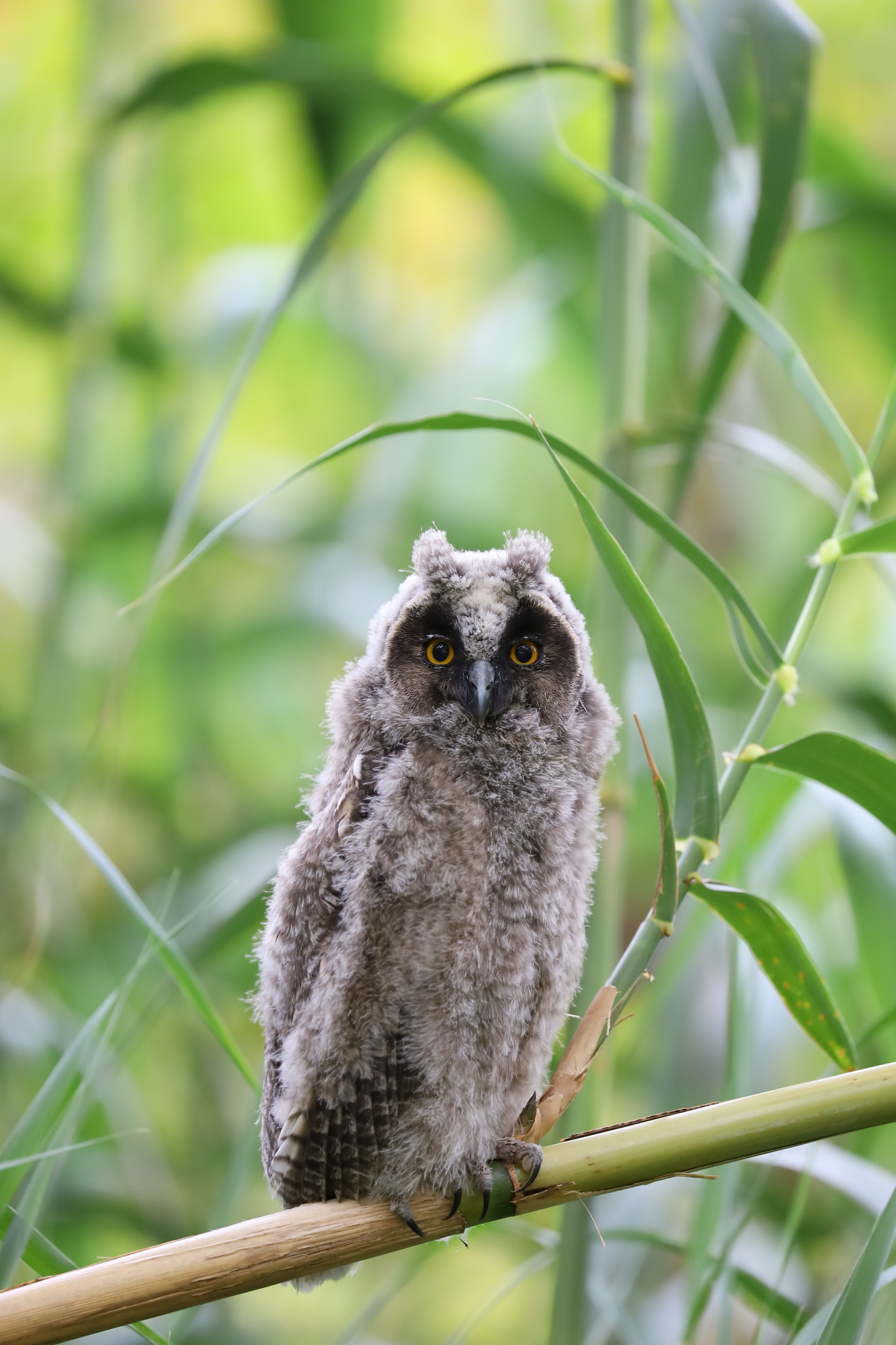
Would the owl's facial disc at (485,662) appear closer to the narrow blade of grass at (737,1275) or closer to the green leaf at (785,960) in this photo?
the green leaf at (785,960)

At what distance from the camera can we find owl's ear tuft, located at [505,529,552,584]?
1029 mm

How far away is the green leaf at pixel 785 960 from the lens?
0.79 meters

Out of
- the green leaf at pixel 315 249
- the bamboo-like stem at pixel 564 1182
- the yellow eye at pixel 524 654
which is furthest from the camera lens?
the yellow eye at pixel 524 654

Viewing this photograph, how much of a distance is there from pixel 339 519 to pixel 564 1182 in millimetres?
1601

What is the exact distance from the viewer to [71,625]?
2143mm

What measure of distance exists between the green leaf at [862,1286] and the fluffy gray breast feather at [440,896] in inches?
12.4

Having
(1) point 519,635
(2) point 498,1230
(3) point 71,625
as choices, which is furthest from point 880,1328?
(3) point 71,625

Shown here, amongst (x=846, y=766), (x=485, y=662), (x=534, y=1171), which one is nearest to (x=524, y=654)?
(x=485, y=662)

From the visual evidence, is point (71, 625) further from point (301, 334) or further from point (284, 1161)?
point (284, 1161)

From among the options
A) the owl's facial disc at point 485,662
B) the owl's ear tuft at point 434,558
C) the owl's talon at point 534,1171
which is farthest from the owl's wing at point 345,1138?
the owl's ear tuft at point 434,558

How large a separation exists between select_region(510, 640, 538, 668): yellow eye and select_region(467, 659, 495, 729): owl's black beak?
0.03 meters

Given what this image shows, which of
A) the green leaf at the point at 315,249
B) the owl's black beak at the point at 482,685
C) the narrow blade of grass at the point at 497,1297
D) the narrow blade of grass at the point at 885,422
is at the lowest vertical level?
the narrow blade of grass at the point at 497,1297

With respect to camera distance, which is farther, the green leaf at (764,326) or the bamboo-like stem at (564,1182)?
the green leaf at (764,326)

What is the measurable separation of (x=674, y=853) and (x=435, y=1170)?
41cm
